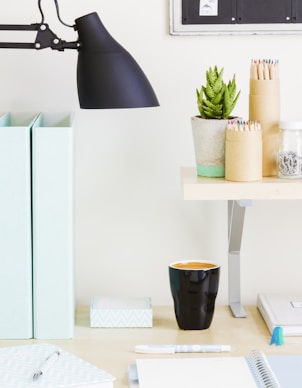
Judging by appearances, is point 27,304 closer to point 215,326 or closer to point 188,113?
point 215,326

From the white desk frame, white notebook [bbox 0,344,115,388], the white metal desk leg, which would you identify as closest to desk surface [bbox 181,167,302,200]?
the white desk frame

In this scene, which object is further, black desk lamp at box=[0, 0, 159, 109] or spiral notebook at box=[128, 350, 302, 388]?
black desk lamp at box=[0, 0, 159, 109]

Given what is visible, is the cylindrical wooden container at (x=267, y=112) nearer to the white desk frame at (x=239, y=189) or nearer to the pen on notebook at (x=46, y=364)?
the white desk frame at (x=239, y=189)

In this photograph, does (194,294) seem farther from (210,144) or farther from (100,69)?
(100,69)

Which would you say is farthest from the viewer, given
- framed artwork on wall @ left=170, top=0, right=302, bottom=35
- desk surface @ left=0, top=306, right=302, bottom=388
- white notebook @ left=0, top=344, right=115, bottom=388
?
framed artwork on wall @ left=170, top=0, right=302, bottom=35

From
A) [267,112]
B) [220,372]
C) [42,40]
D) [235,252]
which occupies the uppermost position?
[42,40]

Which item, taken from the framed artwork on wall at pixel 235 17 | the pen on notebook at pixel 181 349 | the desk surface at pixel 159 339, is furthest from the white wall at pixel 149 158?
the pen on notebook at pixel 181 349

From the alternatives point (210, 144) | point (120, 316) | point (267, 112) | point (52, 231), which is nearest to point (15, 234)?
point (52, 231)

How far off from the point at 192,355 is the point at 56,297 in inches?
9.6

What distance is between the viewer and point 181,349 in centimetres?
127

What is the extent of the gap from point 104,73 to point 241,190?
0.28 metres

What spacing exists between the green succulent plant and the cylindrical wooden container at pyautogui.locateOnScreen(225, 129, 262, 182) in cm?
4

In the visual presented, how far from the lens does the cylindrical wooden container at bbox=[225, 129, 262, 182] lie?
1294 mm

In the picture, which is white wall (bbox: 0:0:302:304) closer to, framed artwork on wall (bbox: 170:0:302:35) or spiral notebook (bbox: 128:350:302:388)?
framed artwork on wall (bbox: 170:0:302:35)
